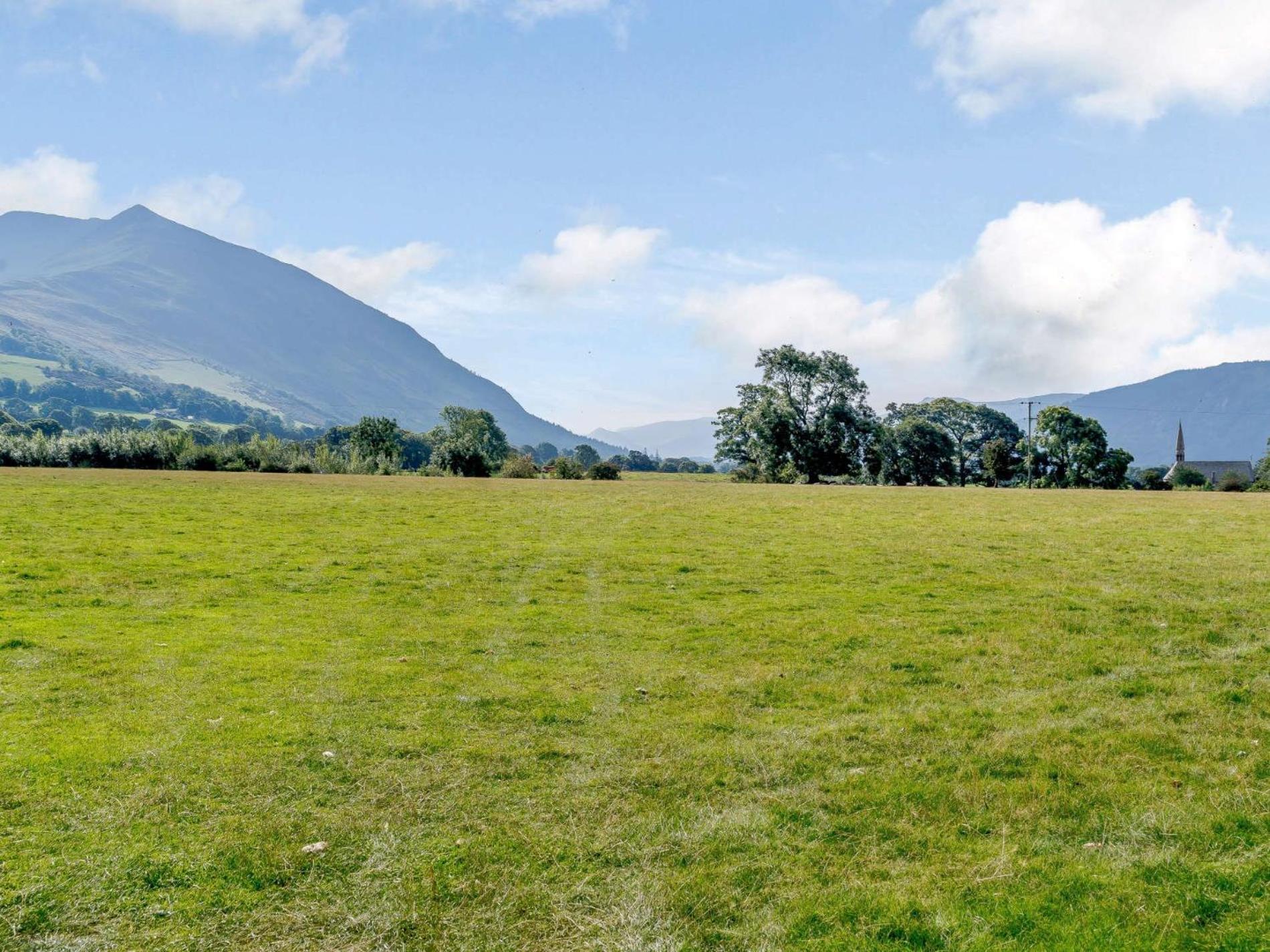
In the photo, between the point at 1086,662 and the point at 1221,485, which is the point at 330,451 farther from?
the point at 1221,485

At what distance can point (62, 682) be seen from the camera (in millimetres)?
11852

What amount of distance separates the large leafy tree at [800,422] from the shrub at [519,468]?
28.8 meters

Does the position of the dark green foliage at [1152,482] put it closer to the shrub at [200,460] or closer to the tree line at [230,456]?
the tree line at [230,456]

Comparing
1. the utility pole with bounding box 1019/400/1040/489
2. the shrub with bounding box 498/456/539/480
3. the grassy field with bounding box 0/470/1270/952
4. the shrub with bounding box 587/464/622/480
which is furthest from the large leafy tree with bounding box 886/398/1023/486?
the grassy field with bounding box 0/470/1270/952

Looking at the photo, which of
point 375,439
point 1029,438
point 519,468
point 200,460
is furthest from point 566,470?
point 1029,438

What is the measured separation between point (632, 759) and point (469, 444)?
87966 millimetres

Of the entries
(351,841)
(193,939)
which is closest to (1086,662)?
(351,841)

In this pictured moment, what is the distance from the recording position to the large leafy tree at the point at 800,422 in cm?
10312

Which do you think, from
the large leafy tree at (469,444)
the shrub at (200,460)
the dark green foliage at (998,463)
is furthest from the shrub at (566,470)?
the dark green foliage at (998,463)

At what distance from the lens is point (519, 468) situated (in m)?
88.1

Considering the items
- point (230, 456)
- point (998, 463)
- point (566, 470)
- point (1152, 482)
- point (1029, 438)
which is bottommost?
point (1152, 482)

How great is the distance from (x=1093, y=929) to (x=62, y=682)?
1308cm

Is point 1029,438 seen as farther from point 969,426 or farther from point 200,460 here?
point 200,460

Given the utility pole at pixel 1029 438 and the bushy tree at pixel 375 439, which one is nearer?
the utility pole at pixel 1029 438
